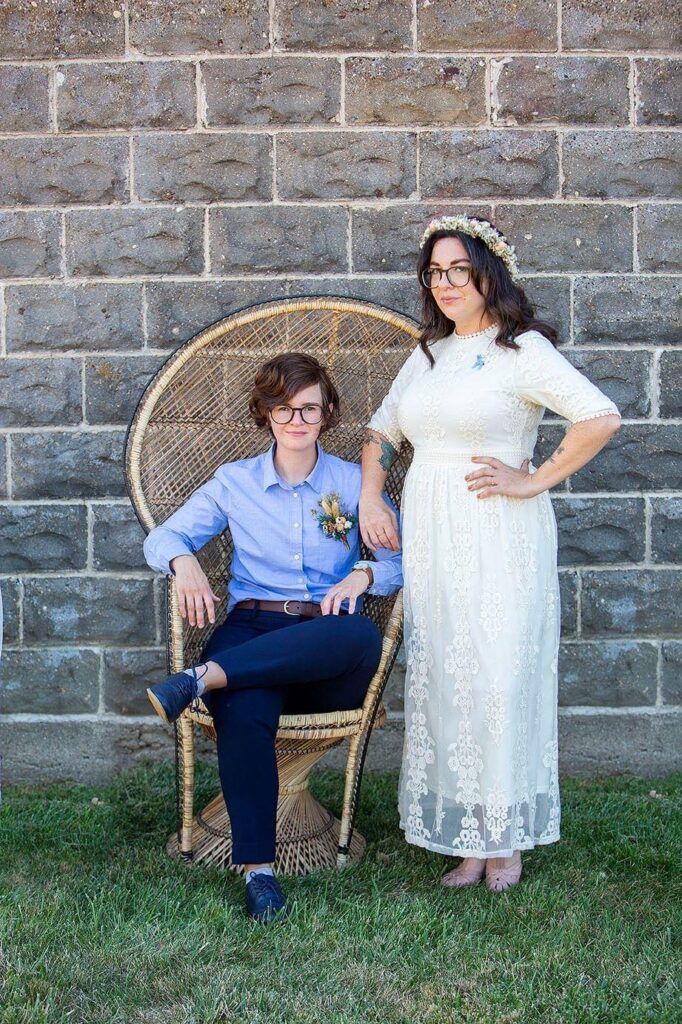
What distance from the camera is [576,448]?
247cm

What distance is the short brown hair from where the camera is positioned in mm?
2717

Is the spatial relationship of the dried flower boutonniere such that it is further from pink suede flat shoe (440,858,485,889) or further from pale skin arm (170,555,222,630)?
pink suede flat shoe (440,858,485,889)

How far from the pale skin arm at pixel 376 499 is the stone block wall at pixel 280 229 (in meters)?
0.68

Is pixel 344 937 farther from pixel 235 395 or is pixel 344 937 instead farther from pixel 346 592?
pixel 235 395

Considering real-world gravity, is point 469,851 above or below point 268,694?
below

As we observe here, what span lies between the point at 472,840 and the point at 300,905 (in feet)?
1.43

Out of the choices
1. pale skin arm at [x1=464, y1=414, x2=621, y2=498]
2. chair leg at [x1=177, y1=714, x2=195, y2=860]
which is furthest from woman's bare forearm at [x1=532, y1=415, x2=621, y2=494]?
chair leg at [x1=177, y1=714, x2=195, y2=860]

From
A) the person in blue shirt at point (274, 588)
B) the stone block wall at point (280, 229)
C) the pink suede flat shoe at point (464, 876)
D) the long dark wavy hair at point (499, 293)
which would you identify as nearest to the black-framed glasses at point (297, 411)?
the person in blue shirt at point (274, 588)

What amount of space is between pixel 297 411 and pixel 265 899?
117cm

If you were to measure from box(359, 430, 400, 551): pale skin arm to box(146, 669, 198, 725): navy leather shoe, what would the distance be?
0.63 metres

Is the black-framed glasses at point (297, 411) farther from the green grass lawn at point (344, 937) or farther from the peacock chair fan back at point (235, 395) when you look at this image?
the green grass lawn at point (344, 937)

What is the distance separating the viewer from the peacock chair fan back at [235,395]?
2.89 meters

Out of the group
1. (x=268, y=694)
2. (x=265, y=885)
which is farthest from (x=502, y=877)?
(x=268, y=694)

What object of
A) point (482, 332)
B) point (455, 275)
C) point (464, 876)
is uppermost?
point (455, 275)
